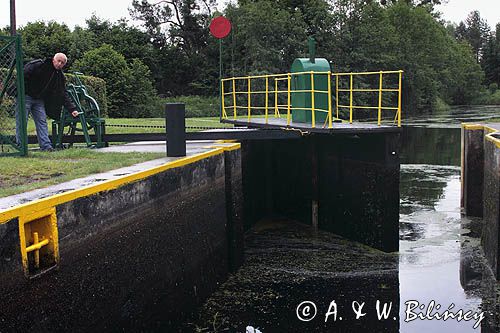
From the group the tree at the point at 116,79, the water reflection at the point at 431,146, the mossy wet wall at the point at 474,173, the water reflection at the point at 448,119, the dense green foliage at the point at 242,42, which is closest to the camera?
the mossy wet wall at the point at 474,173

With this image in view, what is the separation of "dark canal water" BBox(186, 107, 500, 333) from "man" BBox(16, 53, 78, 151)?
3.35 metres

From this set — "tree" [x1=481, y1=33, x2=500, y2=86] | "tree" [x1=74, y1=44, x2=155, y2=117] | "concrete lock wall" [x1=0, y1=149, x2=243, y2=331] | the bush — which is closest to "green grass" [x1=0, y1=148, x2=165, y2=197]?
"concrete lock wall" [x1=0, y1=149, x2=243, y2=331]

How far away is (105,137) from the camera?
1009cm

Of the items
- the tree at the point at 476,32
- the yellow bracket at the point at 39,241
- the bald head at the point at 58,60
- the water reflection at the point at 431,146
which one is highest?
the tree at the point at 476,32

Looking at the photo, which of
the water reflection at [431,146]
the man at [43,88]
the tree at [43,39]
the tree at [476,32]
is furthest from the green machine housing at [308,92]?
the tree at [476,32]

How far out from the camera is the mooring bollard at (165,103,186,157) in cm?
820

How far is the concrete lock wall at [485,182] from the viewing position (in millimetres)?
9164

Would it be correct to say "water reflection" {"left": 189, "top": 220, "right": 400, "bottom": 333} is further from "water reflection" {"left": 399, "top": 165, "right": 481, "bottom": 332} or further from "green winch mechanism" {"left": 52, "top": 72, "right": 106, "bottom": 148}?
"green winch mechanism" {"left": 52, "top": 72, "right": 106, "bottom": 148}

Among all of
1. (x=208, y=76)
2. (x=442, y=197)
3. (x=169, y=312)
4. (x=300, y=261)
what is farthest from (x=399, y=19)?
(x=169, y=312)

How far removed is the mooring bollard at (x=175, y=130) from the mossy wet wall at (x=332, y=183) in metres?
3.50

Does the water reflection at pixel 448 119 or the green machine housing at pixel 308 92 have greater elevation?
the green machine housing at pixel 308 92

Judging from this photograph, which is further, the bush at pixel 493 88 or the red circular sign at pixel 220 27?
the bush at pixel 493 88

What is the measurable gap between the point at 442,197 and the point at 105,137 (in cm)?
831

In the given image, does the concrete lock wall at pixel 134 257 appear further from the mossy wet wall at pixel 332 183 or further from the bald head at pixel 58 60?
the mossy wet wall at pixel 332 183
